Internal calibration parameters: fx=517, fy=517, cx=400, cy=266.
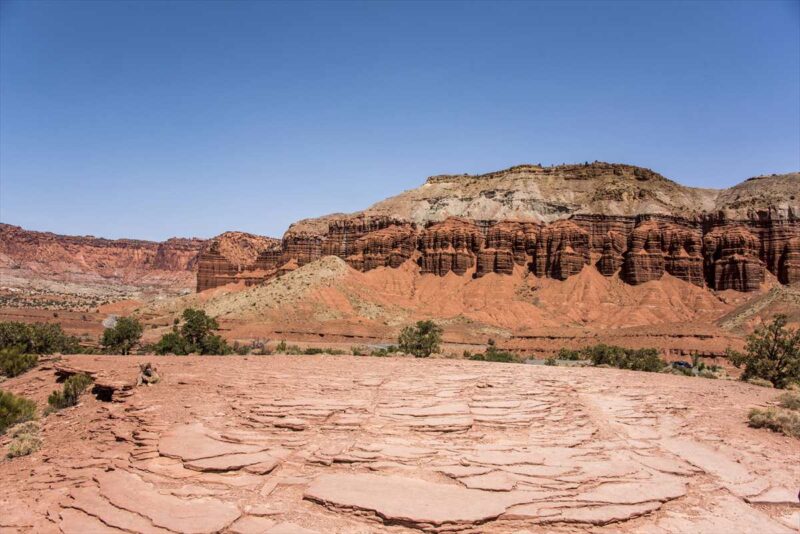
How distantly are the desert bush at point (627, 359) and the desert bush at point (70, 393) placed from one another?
2801cm

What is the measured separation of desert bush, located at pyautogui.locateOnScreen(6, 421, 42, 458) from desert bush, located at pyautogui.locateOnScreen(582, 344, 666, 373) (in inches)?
1149

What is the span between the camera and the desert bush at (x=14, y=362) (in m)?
20.4

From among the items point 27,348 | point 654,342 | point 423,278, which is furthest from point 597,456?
point 423,278

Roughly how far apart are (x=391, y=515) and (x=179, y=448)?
4.82 meters

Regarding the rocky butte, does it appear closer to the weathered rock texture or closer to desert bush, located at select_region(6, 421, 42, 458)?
the weathered rock texture

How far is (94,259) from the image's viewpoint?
Result: 180625mm

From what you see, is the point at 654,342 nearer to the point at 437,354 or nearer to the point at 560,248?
the point at 437,354

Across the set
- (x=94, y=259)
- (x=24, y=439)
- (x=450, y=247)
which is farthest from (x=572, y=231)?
(x=94, y=259)

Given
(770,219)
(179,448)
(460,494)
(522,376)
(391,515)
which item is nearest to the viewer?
(391,515)

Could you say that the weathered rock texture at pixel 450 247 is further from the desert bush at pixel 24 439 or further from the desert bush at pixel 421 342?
the desert bush at pixel 24 439

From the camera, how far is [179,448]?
9805mm

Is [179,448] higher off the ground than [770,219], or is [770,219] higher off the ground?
[770,219]

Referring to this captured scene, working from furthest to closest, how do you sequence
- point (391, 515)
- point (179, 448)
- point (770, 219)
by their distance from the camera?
point (770, 219), point (179, 448), point (391, 515)

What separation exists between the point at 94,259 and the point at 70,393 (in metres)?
192
